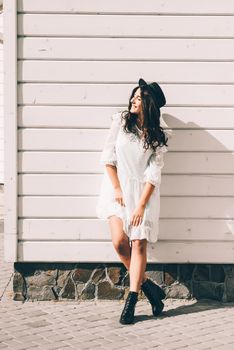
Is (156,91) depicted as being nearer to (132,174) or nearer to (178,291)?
(132,174)

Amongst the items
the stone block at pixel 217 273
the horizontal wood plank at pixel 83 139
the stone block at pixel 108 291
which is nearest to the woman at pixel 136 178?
the horizontal wood plank at pixel 83 139

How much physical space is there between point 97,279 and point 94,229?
0.49 m

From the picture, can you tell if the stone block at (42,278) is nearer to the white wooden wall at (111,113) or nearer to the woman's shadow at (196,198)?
the white wooden wall at (111,113)

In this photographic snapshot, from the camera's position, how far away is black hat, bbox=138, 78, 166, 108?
646 cm

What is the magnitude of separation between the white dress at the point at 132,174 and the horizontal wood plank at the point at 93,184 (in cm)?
31

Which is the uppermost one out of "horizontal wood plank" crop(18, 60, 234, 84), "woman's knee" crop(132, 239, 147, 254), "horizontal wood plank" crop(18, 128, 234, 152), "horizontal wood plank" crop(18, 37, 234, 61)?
"horizontal wood plank" crop(18, 37, 234, 61)

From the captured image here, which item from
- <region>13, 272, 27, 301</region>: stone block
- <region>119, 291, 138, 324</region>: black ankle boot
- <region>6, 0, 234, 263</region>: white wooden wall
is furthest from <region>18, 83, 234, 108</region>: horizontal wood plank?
<region>119, 291, 138, 324</region>: black ankle boot

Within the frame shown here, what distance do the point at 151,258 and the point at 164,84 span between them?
1621 mm

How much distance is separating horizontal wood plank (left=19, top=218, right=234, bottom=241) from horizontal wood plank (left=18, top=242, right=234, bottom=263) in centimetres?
6

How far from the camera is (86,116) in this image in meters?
6.86

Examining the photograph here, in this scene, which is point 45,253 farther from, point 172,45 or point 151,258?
point 172,45

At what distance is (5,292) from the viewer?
291 inches

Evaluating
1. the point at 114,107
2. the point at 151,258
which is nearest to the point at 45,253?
the point at 151,258

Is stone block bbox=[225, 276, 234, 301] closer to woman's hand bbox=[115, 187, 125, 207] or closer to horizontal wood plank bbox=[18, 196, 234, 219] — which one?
→ horizontal wood plank bbox=[18, 196, 234, 219]
